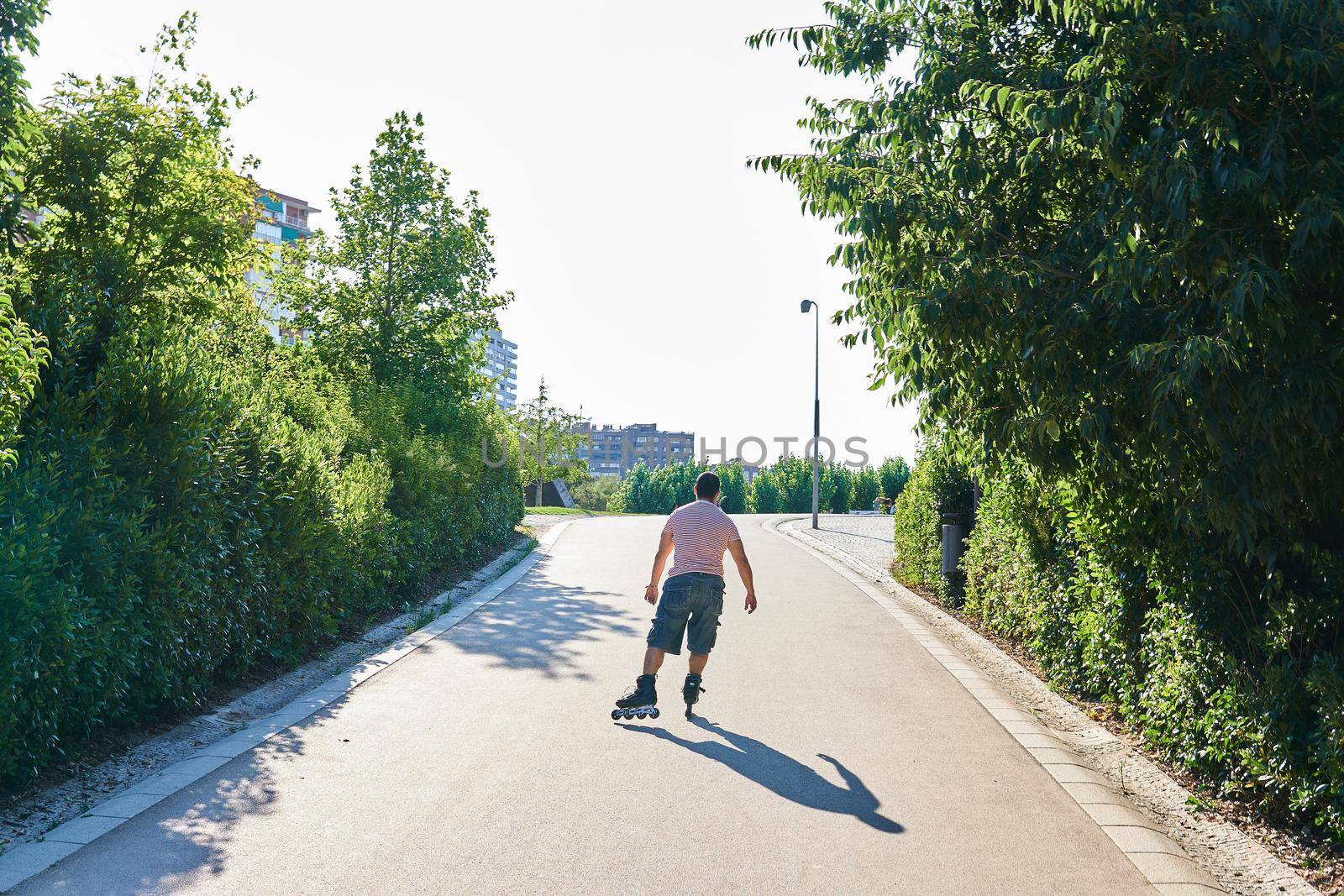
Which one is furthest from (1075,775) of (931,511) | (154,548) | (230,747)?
(931,511)

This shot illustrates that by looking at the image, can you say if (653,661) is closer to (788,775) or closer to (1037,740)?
(788,775)

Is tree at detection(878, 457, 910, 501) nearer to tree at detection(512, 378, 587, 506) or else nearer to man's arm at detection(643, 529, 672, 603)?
tree at detection(512, 378, 587, 506)

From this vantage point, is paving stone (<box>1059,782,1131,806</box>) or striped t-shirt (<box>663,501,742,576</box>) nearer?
paving stone (<box>1059,782,1131,806</box>)

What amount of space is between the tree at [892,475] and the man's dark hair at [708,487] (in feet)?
171

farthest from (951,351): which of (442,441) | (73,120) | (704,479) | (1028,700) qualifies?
(442,441)

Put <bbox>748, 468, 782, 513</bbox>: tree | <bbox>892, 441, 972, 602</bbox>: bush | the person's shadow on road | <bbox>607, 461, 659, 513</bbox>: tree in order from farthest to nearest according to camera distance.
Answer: <bbox>607, 461, 659, 513</bbox>: tree → <bbox>748, 468, 782, 513</bbox>: tree → <bbox>892, 441, 972, 602</bbox>: bush → the person's shadow on road

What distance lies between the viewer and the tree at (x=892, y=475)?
60.0 metres

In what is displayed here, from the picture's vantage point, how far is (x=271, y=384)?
14.3 meters

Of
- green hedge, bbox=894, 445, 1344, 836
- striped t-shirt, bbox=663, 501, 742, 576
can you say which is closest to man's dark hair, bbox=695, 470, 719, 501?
striped t-shirt, bbox=663, 501, 742, 576

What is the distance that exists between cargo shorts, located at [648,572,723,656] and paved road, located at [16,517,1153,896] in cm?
52

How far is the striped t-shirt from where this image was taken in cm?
813

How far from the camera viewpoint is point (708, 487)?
8281 millimetres

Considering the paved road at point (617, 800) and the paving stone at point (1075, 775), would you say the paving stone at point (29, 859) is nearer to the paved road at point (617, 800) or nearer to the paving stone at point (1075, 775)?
the paved road at point (617, 800)

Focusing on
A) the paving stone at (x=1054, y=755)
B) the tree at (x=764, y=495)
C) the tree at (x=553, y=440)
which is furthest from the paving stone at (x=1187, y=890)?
the tree at (x=764, y=495)
